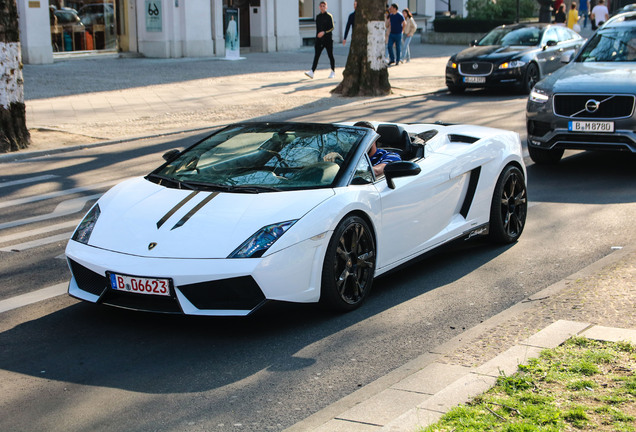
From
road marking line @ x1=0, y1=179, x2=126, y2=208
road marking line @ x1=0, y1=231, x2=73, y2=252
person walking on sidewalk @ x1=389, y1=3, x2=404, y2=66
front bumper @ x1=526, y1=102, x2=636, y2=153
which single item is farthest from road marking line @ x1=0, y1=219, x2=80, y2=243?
person walking on sidewalk @ x1=389, y1=3, x2=404, y2=66

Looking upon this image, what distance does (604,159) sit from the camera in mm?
12938

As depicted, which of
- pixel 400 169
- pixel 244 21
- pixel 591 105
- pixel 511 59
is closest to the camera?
pixel 400 169

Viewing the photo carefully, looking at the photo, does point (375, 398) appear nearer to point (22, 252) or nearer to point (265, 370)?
point (265, 370)

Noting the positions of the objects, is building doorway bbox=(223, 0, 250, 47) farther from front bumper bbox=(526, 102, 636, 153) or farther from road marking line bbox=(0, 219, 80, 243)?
road marking line bbox=(0, 219, 80, 243)

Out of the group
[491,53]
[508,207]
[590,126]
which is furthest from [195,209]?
[491,53]

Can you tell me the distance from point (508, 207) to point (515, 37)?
51.7 ft

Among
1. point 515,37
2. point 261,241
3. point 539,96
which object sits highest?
point 515,37

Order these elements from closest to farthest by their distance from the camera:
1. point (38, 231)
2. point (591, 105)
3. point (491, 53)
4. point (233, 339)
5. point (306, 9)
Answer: point (233, 339)
point (38, 231)
point (591, 105)
point (491, 53)
point (306, 9)

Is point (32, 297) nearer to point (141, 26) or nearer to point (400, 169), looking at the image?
point (400, 169)

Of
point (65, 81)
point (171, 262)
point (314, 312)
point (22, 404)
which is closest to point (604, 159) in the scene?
point (314, 312)

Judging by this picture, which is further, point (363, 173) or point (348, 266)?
point (363, 173)

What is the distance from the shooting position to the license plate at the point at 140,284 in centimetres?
535

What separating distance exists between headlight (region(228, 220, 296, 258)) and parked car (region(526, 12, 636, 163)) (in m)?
6.67

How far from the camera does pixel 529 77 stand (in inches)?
852
